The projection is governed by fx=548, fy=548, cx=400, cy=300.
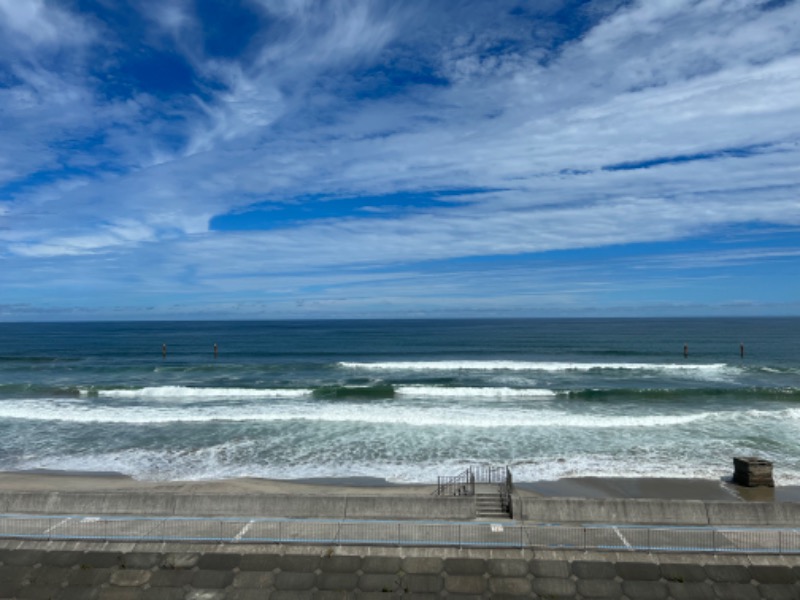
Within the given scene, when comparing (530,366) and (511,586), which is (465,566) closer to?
(511,586)

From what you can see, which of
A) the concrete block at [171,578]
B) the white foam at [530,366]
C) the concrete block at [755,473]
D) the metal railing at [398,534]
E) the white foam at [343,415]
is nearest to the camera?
the concrete block at [171,578]

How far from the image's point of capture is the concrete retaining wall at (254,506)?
28.4 feet

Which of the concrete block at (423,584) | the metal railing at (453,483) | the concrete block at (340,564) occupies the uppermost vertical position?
the concrete block at (340,564)

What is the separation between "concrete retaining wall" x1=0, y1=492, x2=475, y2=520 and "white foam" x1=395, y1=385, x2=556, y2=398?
76.3 feet

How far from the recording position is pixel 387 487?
16.3 m

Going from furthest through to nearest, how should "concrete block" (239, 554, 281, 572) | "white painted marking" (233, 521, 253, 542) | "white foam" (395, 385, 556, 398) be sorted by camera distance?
1. "white foam" (395, 385, 556, 398)
2. "white painted marking" (233, 521, 253, 542)
3. "concrete block" (239, 554, 281, 572)

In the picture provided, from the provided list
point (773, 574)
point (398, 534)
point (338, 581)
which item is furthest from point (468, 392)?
point (338, 581)

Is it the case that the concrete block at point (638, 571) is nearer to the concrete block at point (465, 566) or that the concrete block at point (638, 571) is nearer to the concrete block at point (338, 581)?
the concrete block at point (465, 566)

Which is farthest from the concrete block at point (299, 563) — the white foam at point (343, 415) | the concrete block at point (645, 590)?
the white foam at point (343, 415)

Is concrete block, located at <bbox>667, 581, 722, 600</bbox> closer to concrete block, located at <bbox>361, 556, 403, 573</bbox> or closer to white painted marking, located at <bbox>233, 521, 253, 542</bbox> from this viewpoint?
concrete block, located at <bbox>361, 556, 403, 573</bbox>

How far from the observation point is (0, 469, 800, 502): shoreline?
1546cm

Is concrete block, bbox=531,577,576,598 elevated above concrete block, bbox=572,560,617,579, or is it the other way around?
concrete block, bbox=572,560,617,579

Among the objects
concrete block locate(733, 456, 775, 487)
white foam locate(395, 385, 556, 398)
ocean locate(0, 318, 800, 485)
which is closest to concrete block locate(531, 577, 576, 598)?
ocean locate(0, 318, 800, 485)

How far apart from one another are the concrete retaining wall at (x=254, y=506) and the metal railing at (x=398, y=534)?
1188mm
